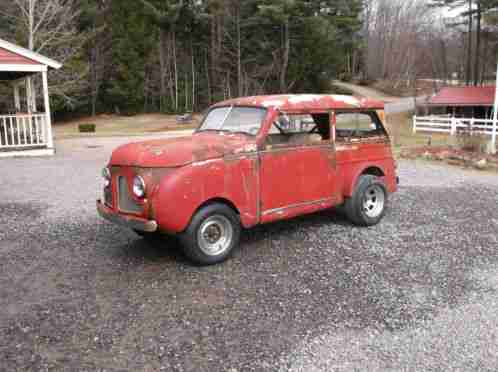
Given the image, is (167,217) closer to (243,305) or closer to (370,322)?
(243,305)

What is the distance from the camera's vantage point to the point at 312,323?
3885mm

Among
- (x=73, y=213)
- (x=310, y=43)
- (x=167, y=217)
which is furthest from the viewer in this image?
(x=310, y=43)

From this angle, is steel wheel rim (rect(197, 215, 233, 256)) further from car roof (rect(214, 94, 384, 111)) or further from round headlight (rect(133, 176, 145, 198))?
car roof (rect(214, 94, 384, 111))

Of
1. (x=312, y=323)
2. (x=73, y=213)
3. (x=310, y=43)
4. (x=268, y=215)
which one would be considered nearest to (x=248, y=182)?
(x=268, y=215)

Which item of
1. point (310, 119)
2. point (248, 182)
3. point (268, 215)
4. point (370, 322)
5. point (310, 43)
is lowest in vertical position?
point (370, 322)

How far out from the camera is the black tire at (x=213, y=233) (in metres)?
4.80

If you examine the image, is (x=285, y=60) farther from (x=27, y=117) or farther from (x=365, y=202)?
(x=365, y=202)

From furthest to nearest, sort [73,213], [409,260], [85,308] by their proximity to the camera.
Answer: [73,213] → [409,260] → [85,308]

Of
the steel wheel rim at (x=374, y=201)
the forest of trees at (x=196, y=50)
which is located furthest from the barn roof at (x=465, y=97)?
the steel wheel rim at (x=374, y=201)

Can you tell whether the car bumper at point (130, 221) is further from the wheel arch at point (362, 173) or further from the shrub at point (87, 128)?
the shrub at point (87, 128)

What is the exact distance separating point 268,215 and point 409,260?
5.74 feet

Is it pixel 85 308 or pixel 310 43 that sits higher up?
pixel 310 43

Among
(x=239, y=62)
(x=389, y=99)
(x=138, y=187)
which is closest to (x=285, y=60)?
(x=239, y=62)

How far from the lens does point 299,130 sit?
6.04 metres
